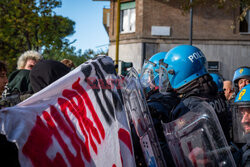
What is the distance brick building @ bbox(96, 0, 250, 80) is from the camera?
17469 mm

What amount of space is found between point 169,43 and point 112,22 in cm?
431

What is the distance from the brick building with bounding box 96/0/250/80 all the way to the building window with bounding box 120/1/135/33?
135 millimetres

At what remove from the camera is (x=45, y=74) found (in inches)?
102

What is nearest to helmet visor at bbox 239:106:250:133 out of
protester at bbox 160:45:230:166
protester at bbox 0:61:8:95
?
protester at bbox 160:45:230:166

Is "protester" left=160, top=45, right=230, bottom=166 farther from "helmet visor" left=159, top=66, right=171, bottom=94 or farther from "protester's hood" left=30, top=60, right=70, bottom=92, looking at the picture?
"protester's hood" left=30, top=60, right=70, bottom=92

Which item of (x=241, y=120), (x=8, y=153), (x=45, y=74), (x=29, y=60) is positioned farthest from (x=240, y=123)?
(x=29, y=60)

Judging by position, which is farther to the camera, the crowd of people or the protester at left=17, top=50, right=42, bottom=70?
the protester at left=17, top=50, right=42, bottom=70

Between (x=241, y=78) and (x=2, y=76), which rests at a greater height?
(x=2, y=76)

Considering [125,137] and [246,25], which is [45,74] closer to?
[125,137]

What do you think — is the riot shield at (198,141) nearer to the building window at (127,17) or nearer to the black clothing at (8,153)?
the black clothing at (8,153)

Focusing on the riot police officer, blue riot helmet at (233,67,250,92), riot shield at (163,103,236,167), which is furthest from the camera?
blue riot helmet at (233,67,250,92)

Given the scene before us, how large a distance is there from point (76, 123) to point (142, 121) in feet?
1.25

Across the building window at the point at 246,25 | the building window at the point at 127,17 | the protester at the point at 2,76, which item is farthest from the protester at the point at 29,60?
the building window at the point at 246,25

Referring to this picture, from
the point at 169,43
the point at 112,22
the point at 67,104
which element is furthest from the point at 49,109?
the point at 112,22
